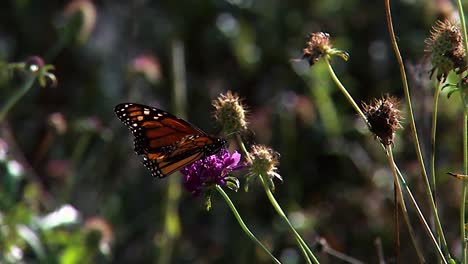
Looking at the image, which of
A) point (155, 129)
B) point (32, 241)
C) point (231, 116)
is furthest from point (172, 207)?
point (231, 116)

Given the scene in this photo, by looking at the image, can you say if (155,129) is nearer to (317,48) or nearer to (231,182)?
(231,182)

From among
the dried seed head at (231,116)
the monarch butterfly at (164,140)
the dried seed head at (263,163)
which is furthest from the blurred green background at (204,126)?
the dried seed head at (263,163)

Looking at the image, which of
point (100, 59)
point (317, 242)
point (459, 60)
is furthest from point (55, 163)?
point (459, 60)

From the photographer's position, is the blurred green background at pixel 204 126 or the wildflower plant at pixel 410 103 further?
the blurred green background at pixel 204 126

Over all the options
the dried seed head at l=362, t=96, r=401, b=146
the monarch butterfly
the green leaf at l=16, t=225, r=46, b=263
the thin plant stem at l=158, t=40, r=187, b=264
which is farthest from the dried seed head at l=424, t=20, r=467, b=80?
the thin plant stem at l=158, t=40, r=187, b=264

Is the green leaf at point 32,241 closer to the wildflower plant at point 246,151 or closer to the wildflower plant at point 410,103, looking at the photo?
the wildflower plant at point 246,151

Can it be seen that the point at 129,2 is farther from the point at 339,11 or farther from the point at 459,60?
the point at 459,60
